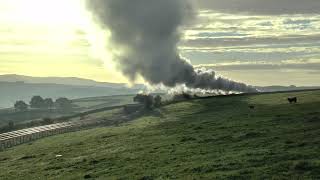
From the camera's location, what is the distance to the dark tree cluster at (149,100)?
154400 mm

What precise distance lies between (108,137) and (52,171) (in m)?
29.9

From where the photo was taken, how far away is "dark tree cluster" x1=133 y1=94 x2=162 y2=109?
507 feet

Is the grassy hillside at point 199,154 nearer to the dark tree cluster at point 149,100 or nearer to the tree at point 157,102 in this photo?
the tree at point 157,102

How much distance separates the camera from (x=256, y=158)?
40.8 m

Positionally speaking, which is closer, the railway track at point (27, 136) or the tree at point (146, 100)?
the railway track at point (27, 136)

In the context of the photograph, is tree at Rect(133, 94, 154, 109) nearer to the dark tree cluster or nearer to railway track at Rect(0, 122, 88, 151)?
the dark tree cluster

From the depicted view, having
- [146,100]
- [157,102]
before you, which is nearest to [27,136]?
[157,102]

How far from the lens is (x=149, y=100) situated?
6462 inches

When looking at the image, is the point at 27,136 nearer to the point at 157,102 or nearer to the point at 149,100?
the point at 157,102

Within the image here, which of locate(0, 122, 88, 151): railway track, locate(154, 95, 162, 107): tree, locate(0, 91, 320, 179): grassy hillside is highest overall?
locate(154, 95, 162, 107): tree

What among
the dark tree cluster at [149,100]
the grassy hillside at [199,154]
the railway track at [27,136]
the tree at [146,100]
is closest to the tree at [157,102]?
the dark tree cluster at [149,100]

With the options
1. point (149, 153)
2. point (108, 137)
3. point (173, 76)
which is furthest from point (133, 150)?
point (173, 76)

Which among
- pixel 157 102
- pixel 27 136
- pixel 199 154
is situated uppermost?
pixel 157 102

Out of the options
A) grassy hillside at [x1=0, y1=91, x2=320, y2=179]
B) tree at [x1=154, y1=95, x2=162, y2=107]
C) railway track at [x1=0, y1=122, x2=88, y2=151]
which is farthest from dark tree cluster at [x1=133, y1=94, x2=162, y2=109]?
grassy hillside at [x1=0, y1=91, x2=320, y2=179]
